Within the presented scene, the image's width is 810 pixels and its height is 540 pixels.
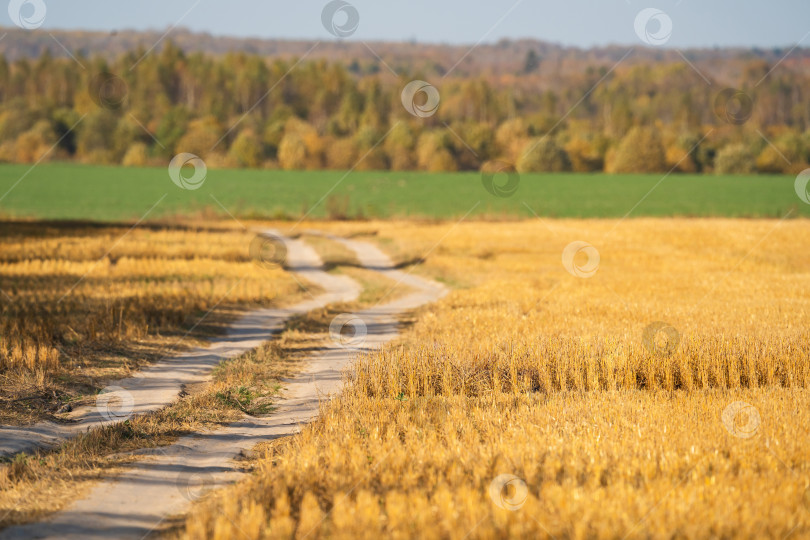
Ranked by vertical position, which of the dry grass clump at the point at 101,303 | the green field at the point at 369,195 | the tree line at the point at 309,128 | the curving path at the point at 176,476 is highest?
the tree line at the point at 309,128

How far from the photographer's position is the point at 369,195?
81.4 meters

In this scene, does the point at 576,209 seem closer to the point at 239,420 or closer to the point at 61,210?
the point at 61,210

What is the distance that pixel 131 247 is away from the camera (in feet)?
112

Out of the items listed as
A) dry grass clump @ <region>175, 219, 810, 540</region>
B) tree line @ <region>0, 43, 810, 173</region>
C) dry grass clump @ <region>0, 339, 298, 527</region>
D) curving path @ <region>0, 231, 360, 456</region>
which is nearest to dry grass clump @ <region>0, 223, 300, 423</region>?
curving path @ <region>0, 231, 360, 456</region>

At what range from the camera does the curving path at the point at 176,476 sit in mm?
6500

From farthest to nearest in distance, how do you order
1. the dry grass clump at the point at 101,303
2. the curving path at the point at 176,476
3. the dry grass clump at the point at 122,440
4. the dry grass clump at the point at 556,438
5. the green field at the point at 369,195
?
the green field at the point at 369,195, the dry grass clump at the point at 101,303, the dry grass clump at the point at 122,440, the curving path at the point at 176,476, the dry grass clump at the point at 556,438

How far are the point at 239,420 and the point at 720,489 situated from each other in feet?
19.9

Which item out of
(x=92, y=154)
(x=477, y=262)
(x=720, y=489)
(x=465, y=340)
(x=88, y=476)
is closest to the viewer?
(x=720, y=489)

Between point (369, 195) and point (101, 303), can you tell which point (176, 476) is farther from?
point (369, 195)

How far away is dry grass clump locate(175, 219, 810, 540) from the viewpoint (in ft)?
20.1

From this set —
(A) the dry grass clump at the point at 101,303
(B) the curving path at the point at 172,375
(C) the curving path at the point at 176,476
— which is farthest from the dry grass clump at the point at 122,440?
(A) the dry grass clump at the point at 101,303

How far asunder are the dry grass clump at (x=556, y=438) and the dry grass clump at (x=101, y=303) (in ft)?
14.9

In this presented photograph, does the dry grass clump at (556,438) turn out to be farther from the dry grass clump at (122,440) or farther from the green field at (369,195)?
the green field at (369,195)

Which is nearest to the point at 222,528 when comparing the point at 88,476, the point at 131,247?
the point at 88,476
